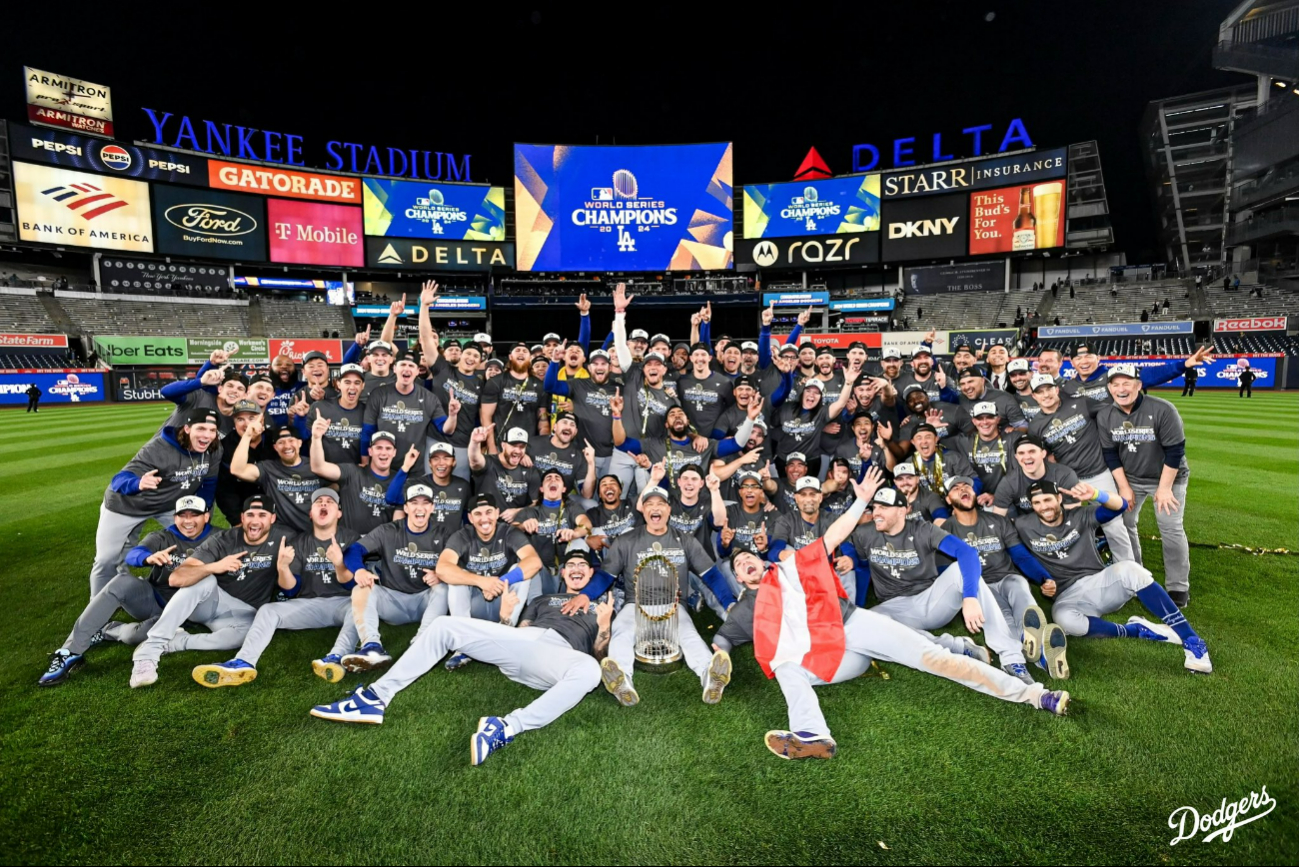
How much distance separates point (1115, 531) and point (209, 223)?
5224 cm

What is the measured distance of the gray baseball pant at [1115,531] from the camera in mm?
6348

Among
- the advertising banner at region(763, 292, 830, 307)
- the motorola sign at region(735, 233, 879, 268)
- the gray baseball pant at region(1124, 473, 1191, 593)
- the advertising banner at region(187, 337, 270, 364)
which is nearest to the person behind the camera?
the gray baseball pant at region(1124, 473, 1191, 593)

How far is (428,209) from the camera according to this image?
4647 cm

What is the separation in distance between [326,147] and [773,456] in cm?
5122

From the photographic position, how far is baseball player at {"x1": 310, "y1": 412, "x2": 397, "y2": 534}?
6.68 meters

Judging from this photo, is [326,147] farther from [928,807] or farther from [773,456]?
[928,807]

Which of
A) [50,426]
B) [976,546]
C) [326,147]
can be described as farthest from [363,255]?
[976,546]

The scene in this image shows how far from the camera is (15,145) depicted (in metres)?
37.8

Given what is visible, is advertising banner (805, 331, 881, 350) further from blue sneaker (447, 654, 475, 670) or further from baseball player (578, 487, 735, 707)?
blue sneaker (447, 654, 475, 670)

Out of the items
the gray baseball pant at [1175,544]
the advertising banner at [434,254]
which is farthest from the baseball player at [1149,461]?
the advertising banner at [434,254]

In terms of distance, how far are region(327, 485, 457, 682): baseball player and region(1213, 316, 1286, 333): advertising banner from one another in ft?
159

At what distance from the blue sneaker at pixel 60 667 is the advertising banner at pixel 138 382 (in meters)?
34.9

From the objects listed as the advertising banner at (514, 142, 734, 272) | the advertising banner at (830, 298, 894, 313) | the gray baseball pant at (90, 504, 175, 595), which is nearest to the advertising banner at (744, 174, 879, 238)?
the advertising banner at (514, 142, 734, 272)

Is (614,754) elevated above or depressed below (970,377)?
below
